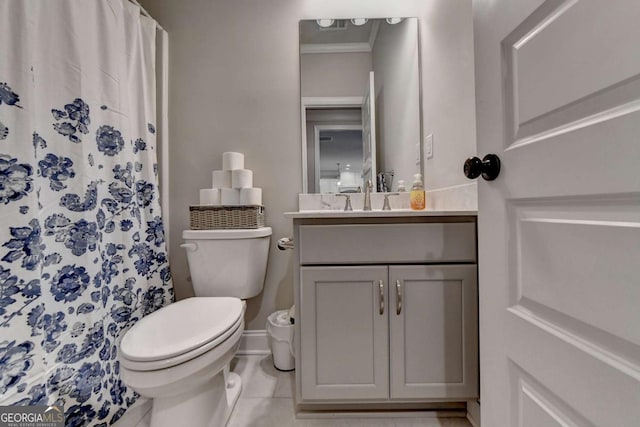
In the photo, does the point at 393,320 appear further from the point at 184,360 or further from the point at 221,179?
the point at 221,179

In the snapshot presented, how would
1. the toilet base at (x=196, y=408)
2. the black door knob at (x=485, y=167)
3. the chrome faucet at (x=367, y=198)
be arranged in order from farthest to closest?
the chrome faucet at (x=367, y=198), the toilet base at (x=196, y=408), the black door knob at (x=485, y=167)

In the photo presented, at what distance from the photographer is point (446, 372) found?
988 millimetres

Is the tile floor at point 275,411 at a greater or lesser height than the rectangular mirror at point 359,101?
lesser

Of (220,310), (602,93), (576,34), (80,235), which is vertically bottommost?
(220,310)

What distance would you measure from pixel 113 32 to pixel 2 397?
4.63ft

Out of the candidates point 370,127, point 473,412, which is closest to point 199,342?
point 473,412

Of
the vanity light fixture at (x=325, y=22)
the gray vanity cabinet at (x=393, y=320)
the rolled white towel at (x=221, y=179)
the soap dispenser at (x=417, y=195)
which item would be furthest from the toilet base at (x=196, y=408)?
the vanity light fixture at (x=325, y=22)

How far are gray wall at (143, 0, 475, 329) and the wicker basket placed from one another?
20cm

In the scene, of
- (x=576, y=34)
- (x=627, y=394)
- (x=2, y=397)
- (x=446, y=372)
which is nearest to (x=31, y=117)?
(x=2, y=397)

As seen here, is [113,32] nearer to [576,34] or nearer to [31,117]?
[31,117]

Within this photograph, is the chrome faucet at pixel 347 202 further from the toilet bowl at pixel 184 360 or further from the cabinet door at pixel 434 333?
the toilet bowl at pixel 184 360

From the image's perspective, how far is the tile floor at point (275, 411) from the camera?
1.06 metres

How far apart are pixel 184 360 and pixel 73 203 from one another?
2.36 ft

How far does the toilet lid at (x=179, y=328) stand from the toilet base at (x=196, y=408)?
8.1 inches
